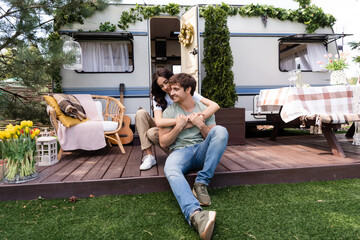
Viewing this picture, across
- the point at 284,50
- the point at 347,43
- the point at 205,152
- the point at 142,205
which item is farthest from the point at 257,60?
the point at 142,205

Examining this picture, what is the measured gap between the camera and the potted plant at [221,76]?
3764mm

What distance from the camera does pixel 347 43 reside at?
16.7ft

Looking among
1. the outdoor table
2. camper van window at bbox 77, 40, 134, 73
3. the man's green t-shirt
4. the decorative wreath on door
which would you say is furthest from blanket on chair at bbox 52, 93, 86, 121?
the outdoor table

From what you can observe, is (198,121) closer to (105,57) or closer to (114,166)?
(114,166)

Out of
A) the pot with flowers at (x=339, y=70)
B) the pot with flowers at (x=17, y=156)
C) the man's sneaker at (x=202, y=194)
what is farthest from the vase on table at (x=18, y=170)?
the pot with flowers at (x=339, y=70)

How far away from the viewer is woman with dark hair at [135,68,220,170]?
209cm

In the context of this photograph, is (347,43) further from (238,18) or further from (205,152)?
(205,152)

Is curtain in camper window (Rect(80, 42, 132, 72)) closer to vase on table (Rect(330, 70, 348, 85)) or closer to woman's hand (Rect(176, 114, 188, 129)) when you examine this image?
woman's hand (Rect(176, 114, 188, 129))

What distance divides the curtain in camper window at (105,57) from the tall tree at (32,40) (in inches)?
20.5

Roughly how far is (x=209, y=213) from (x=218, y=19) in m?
3.30

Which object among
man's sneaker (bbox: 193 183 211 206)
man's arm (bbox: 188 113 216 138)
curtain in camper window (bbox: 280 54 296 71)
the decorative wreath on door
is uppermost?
the decorative wreath on door

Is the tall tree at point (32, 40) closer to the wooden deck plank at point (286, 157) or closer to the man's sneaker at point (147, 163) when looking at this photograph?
the man's sneaker at point (147, 163)

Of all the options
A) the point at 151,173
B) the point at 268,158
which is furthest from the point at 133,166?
the point at 268,158

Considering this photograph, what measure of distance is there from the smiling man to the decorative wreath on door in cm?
250
